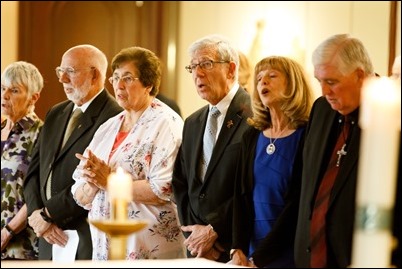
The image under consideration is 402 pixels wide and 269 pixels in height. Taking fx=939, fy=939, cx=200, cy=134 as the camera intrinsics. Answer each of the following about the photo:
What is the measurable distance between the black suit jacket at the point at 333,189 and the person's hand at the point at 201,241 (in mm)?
736

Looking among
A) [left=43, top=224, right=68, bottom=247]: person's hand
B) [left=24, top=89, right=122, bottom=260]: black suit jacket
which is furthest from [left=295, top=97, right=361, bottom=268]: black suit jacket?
[left=43, top=224, right=68, bottom=247]: person's hand

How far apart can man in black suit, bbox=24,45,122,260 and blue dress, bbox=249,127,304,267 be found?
1.09m

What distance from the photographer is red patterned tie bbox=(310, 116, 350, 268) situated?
9.36 feet

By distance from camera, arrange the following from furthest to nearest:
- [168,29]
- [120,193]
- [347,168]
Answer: [168,29], [347,168], [120,193]

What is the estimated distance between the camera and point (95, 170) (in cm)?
388

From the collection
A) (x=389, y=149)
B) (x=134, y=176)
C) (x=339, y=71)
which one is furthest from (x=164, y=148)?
(x=389, y=149)

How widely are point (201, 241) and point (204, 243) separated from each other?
0.01m

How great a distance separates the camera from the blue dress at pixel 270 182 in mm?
3363

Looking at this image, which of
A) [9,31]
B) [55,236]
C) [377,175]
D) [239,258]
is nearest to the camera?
[377,175]

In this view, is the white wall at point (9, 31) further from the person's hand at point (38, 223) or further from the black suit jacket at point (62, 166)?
the person's hand at point (38, 223)

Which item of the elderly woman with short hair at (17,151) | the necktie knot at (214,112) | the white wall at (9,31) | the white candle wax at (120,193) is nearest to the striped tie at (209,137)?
→ the necktie knot at (214,112)

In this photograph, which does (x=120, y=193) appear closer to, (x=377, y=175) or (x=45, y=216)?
(x=377, y=175)

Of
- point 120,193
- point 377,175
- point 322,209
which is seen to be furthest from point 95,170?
point 377,175

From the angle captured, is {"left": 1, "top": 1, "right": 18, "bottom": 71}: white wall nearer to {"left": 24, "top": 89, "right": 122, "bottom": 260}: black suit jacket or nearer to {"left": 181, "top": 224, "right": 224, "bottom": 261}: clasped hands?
{"left": 24, "top": 89, "right": 122, "bottom": 260}: black suit jacket
